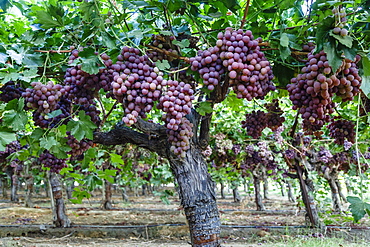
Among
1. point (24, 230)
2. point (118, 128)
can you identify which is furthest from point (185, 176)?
point (24, 230)

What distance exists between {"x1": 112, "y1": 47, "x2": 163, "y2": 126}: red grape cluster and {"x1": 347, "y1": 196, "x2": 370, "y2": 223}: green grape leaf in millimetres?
1198

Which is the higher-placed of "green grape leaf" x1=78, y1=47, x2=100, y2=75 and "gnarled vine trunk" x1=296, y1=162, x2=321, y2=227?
"green grape leaf" x1=78, y1=47, x2=100, y2=75

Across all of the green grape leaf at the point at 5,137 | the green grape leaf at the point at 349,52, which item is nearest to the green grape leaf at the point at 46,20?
the green grape leaf at the point at 5,137

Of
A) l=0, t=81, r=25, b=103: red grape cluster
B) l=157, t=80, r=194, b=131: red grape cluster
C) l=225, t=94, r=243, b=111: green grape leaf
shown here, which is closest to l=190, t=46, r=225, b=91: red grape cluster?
l=157, t=80, r=194, b=131: red grape cluster

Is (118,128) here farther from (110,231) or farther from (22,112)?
(110,231)

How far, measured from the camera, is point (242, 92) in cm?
156

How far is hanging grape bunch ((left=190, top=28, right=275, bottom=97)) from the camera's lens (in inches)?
59.5

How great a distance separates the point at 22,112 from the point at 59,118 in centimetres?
37

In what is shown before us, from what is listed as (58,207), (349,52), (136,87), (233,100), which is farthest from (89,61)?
(58,207)

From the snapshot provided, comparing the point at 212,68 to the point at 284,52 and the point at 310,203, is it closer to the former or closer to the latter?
the point at 284,52

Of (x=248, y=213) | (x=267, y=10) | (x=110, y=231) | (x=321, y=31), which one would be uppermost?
(x=267, y=10)

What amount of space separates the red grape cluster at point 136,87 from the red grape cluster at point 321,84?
786mm

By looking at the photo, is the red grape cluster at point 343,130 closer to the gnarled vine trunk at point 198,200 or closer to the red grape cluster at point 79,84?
the gnarled vine trunk at point 198,200

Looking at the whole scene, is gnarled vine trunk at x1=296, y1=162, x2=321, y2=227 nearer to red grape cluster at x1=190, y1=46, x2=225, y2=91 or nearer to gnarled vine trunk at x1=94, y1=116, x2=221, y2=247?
gnarled vine trunk at x1=94, y1=116, x2=221, y2=247
